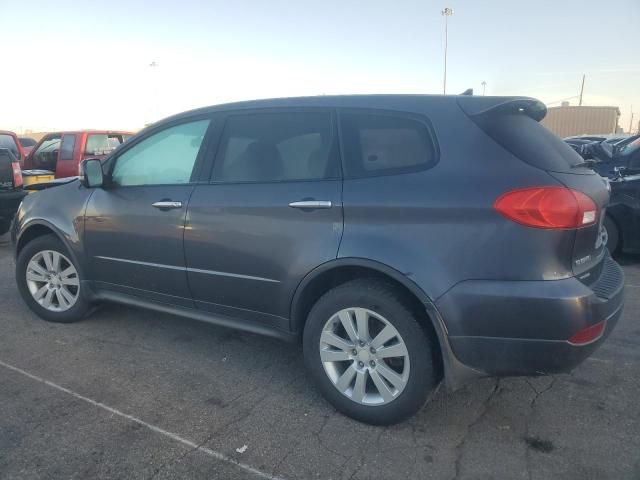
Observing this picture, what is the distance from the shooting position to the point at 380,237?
2646 millimetres

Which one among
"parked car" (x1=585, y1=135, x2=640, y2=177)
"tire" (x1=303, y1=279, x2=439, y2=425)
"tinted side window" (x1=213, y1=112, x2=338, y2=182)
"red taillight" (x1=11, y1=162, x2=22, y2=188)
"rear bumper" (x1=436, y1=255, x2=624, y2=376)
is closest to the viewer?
"rear bumper" (x1=436, y1=255, x2=624, y2=376)

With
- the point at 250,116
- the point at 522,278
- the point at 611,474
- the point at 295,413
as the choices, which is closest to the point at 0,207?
the point at 250,116

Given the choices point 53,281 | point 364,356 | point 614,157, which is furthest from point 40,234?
point 614,157

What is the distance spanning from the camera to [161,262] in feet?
11.6

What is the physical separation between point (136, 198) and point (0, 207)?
4525 millimetres

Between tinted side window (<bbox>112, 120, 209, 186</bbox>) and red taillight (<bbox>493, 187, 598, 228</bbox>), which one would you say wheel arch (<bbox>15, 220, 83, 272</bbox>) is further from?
red taillight (<bbox>493, 187, 598, 228</bbox>)

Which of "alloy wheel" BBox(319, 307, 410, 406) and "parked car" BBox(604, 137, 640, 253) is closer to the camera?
"alloy wheel" BBox(319, 307, 410, 406)

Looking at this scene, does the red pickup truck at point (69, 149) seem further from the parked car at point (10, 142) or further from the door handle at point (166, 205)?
the door handle at point (166, 205)

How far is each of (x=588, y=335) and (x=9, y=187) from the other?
7.45 metres

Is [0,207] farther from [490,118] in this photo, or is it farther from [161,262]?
[490,118]

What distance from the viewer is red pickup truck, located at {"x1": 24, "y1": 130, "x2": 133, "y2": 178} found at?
32.4ft

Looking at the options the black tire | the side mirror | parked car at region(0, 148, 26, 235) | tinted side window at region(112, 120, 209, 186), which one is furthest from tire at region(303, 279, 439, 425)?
parked car at region(0, 148, 26, 235)

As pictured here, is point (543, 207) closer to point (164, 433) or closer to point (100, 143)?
point (164, 433)

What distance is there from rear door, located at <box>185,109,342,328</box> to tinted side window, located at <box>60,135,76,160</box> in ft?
25.6
